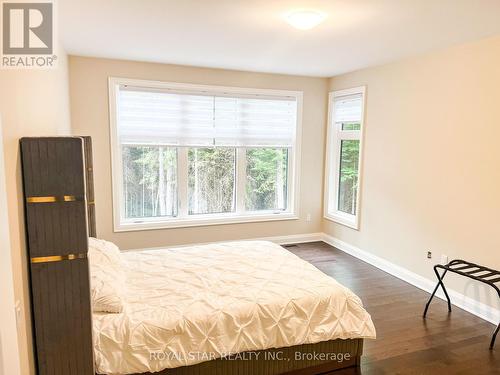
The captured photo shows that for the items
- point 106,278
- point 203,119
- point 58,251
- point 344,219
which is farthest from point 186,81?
point 58,251

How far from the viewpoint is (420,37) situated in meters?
3.17

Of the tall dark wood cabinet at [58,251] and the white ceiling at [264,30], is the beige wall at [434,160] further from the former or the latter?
the tall dark wood cabinet at [58,251]

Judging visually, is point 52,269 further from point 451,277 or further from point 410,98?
point 410,98

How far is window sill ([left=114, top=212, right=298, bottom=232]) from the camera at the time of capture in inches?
179

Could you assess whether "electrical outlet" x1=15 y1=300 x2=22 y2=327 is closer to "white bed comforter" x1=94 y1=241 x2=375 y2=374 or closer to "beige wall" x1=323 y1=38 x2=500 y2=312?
"white bed comforter" x1=94 y1=241 x2=375 y2=374

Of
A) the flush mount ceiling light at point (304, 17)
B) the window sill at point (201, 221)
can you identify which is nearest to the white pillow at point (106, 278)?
the window sill at point (201, 221)

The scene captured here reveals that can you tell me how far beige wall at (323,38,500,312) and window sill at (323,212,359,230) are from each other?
137 millimetres

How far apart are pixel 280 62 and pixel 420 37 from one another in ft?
5.29

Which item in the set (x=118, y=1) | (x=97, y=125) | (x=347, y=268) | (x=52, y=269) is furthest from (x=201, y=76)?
(x=52, y=269)

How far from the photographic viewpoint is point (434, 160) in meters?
3.69

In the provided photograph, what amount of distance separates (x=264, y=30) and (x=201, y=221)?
2691mm

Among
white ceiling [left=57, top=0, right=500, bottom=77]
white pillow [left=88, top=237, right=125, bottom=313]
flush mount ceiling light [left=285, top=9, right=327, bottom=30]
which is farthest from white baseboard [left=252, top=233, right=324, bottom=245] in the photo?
flush mount ceiling light [left=285, top=9, right=327, bottom=30]

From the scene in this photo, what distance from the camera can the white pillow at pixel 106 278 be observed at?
2116 millimetres

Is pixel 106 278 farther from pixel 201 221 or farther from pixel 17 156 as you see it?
pixel 201 221
